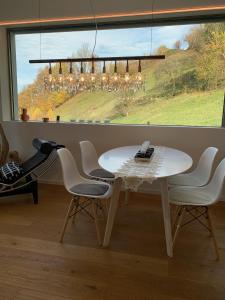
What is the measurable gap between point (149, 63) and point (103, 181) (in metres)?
1.89

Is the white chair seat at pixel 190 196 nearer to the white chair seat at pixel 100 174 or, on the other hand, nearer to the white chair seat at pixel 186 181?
the white chair seat at pixel 186 181

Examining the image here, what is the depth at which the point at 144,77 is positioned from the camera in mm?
3619

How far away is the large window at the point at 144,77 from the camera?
335cm

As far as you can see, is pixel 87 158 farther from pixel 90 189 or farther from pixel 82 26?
pixel 82 26

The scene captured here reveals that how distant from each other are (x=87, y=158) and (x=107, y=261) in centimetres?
133

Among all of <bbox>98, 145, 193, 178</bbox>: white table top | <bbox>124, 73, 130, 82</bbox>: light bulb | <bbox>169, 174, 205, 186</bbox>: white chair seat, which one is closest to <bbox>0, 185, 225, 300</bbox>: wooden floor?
<bbox>169, 174, 205, 186</bbox>: white chair seat

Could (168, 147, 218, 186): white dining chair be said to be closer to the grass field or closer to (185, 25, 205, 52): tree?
the grass field

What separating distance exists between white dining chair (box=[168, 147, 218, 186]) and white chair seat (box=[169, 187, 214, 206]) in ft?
0.74

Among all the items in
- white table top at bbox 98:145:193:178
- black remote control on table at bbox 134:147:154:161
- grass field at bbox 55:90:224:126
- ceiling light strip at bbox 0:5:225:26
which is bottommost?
white table top at bbox 98:145:193:178

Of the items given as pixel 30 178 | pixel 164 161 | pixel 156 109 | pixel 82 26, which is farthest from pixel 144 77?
pixel 30 178

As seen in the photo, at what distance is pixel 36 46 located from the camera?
399cm

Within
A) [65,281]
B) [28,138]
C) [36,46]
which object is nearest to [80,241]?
[65,281]

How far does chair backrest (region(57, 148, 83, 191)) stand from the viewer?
2.44 metres

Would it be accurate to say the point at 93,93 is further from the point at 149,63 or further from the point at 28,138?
the point at 28,138
